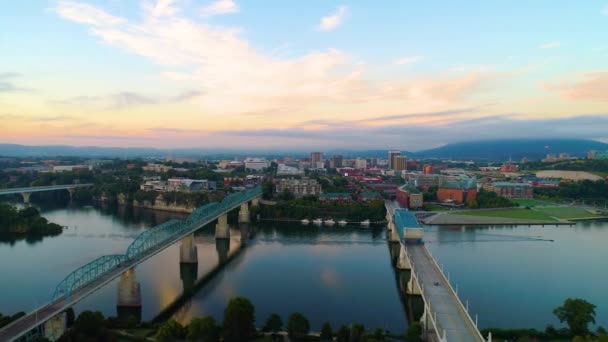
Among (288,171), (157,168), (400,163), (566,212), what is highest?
(400,163)

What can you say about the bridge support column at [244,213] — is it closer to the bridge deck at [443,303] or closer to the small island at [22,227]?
the small island at [22,227]

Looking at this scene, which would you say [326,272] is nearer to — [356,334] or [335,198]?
[356,334]

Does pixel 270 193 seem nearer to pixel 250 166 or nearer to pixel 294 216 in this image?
pixel 294 216

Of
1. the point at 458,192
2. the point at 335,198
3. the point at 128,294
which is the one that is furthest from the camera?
the point at 458,192

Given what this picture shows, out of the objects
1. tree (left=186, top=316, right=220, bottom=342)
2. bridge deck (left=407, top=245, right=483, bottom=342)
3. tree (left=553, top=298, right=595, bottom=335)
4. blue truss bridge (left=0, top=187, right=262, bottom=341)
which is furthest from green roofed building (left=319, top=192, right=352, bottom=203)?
tree (left=186, top=316, right=220, bottom=342)

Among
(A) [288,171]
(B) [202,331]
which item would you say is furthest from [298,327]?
(A) [288,171]

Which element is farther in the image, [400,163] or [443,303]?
[400,163]

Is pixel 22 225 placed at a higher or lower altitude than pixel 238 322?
lower
